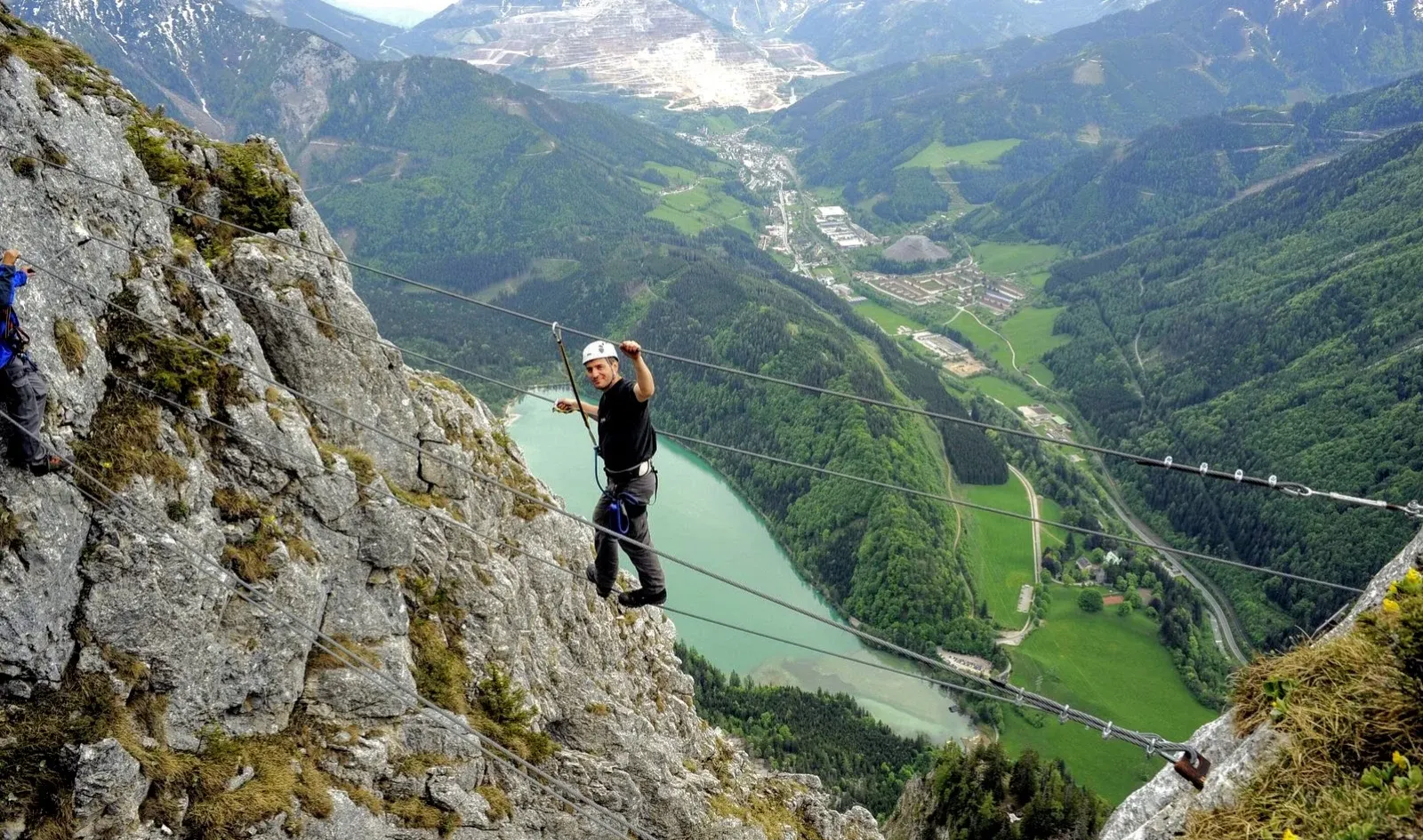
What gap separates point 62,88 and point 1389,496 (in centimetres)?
10551

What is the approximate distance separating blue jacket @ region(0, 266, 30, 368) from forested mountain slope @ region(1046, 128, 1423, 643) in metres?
87.3

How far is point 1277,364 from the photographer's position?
11506 cm

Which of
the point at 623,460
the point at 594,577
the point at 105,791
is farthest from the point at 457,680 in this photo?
the point at 623,460

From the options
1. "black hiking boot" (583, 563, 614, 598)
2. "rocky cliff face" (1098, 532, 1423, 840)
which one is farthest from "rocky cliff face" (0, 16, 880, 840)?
"rocky cliff face" (1098, 532, 1423, 840)

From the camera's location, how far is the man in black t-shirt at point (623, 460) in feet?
29.2

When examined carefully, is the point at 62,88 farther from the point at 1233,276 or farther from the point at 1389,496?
the point at 1233,276

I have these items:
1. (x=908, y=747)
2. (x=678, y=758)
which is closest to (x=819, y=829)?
(x=678, y=758)

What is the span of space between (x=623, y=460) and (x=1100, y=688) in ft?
236

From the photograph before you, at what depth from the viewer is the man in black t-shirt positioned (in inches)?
351

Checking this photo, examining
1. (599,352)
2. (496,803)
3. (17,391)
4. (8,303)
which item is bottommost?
(496,803)

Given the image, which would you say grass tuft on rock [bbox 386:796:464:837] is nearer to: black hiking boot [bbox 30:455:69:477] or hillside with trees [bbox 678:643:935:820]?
black hiking boot [bbox 30:455:69:477]

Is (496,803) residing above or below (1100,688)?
above

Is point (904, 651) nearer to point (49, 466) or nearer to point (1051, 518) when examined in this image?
point (49, 466)

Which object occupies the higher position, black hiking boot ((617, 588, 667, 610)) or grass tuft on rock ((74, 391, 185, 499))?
grass tuft on rock ((74, 391, 185, 499))
